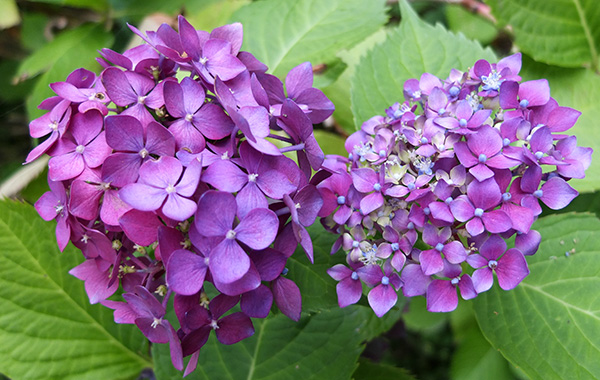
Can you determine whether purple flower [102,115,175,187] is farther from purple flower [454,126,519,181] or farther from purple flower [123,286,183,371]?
purple flower [454,126,519,181]

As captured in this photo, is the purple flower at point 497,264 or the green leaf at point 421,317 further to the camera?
the green leaf at point 421,317

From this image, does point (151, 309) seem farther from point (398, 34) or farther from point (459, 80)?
point (398, 34)

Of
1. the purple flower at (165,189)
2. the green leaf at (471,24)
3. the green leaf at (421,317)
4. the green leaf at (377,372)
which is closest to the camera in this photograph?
the purple flower at (165,189)

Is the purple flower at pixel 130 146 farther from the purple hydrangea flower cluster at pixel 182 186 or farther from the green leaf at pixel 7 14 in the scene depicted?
the green leaf at pixel 7 14

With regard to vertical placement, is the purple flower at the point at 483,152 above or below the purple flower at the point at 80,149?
below

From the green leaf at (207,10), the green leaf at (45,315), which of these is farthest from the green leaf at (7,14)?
the green leaf at (45,315)

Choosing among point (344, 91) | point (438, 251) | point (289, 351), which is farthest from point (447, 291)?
point (344, 91)

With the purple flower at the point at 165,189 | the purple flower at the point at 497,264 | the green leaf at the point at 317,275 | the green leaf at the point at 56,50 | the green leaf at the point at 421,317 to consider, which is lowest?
the green leaf at the point at 421,317
